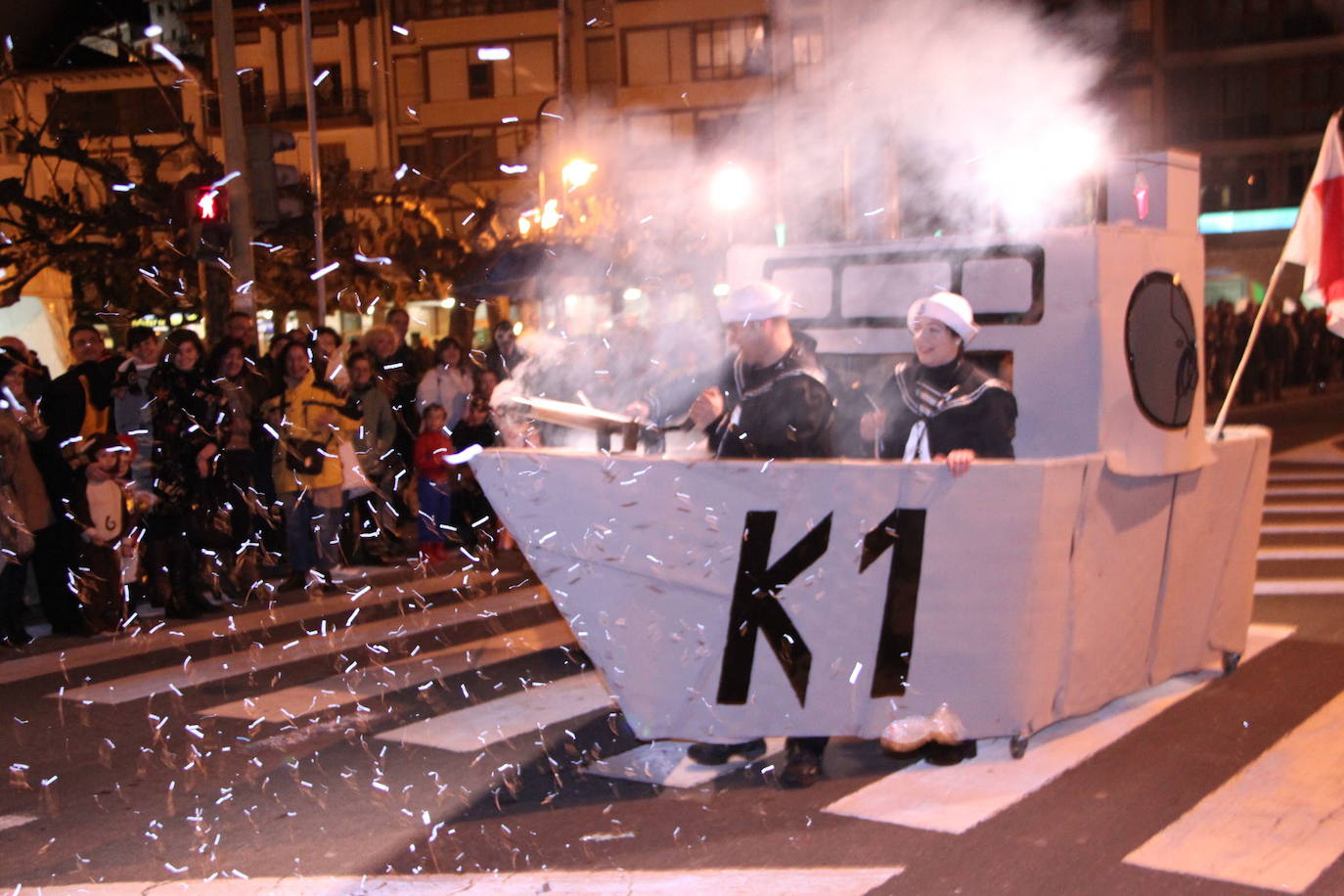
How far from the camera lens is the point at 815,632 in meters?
5.26

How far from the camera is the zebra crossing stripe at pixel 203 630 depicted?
305 inches

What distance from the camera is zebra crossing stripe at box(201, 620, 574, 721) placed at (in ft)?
21.5

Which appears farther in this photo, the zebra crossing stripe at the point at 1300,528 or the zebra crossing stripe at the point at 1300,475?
the zebra crossing stripe at the point at 1300,475

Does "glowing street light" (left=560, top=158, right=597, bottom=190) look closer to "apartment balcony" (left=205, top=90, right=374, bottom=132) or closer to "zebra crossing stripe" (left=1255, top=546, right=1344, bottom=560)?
"zebra crossing stripe" (left=1255, top=546, right=1344, bottom=560)

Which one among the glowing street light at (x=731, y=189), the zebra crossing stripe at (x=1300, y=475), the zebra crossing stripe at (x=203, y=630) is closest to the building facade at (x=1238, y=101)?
the zebra crossing stripe at (x=1300, y=475)

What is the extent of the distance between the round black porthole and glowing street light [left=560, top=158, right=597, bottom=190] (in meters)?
10.8

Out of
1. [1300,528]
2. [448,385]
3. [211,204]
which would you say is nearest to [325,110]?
[211,204]

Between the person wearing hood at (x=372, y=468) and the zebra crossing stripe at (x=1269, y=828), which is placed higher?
the person wearing hood at (x=372, y=468)

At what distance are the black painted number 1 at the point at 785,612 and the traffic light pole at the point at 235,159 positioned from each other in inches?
308

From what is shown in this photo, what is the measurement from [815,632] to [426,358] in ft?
36.3

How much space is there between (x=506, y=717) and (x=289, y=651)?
6.92 feet

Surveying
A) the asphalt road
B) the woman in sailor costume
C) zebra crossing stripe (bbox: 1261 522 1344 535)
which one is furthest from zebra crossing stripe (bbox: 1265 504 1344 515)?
the woman in sailor costume

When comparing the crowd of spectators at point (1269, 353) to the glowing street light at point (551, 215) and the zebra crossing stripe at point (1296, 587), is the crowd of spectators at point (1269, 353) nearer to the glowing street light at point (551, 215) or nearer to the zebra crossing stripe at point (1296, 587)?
the glowing street light at point (551, 215)

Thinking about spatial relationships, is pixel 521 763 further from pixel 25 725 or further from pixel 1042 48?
pixel 1042 48
